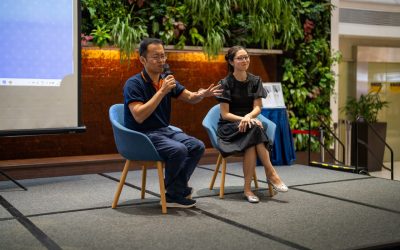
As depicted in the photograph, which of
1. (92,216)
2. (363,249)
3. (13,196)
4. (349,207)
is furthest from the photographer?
(13,196)

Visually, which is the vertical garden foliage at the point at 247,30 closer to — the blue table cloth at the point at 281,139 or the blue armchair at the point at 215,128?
the blue table cloth at the point at 281,139

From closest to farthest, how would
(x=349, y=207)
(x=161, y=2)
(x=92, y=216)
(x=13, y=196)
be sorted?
(x=92, y=216), (x=349, y=207), (x=13, y=196), (x=161, y=2)

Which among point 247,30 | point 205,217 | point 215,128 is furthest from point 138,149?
point 247,30

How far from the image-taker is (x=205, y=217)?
138 inches

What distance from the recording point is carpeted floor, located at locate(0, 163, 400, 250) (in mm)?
2924

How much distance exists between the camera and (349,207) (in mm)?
3836

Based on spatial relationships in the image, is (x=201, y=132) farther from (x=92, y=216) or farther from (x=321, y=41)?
(x=92, y=216)

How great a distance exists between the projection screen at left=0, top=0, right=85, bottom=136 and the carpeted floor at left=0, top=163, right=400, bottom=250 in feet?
1.95

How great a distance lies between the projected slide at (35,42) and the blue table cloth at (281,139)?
7.68ft

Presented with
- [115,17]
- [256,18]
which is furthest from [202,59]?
[115,17]

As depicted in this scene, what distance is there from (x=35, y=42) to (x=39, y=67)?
226 millimetres

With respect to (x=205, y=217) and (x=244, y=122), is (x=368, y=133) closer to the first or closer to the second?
(x=244, y=122)

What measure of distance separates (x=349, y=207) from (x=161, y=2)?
3386mm

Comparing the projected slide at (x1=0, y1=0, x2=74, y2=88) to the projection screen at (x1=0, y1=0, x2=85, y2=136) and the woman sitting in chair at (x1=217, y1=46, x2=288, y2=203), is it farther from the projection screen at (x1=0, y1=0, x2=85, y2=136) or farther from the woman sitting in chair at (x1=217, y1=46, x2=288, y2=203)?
the woman sitting in chair at (x1=217, y1=46, x2=288, y2=203)
